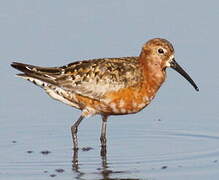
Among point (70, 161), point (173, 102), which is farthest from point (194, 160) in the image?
point (173, 102)

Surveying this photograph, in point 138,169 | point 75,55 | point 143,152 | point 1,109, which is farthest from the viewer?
point 75,55

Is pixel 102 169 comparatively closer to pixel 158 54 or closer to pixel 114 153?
pixel 114 153

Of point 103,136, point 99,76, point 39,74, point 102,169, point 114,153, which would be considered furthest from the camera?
point 39,74

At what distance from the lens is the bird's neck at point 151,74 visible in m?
17.0

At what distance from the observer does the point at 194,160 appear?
15.7m

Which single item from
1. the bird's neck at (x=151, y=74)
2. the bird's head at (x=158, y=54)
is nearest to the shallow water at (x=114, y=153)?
the bird's neck at (x=151, y=74)

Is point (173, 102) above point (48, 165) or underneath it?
above

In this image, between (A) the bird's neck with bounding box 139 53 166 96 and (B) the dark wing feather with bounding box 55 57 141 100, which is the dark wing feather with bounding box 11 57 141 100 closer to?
(B) the dark wing feather with bounding box 55 57 141 100

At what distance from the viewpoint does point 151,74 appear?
1708 cm

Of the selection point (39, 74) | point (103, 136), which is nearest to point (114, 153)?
point (103, 136)

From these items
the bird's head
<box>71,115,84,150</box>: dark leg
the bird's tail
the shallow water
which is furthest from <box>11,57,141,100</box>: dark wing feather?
the shallow water

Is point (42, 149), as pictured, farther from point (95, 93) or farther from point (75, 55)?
point (75, 55)

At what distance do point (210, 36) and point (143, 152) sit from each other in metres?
5.98

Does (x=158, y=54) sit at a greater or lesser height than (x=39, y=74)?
greater
